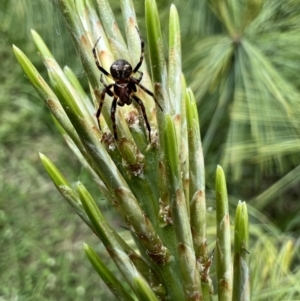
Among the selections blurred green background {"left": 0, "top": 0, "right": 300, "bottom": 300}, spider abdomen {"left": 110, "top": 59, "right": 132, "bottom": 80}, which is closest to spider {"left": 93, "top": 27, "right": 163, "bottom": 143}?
spider abdomen {"left": 110, "top": 59, "right": 132, "bottom": 80}

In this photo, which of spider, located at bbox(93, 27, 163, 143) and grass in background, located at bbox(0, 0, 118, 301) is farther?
grass in background, located at bbox(0, 0, 118, 301)

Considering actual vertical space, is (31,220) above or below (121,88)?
below

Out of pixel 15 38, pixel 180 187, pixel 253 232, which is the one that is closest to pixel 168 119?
pixel 180 187

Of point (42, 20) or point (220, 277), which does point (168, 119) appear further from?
point (42, 20)

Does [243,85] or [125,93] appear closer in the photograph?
[125,93]

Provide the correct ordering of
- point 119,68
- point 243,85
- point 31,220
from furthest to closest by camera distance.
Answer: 1. point 31,220
2. point 243,85
3. point 119,68

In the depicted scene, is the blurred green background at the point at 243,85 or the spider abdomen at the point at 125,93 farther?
the blurred green background at the point at 243,85

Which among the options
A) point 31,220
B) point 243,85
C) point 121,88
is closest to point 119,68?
point 121,88

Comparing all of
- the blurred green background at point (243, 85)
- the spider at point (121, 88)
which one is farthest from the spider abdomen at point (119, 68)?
the blurred green background at point (243, 85)

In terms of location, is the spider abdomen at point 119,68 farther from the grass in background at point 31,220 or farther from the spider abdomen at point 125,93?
the grass in background at point 31,220

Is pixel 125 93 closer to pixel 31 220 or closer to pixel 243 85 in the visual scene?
pixel 243 85

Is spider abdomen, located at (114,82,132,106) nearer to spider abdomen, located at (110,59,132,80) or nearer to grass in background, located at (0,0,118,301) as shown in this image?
spider abdomen, located at (110,59,132,80)
